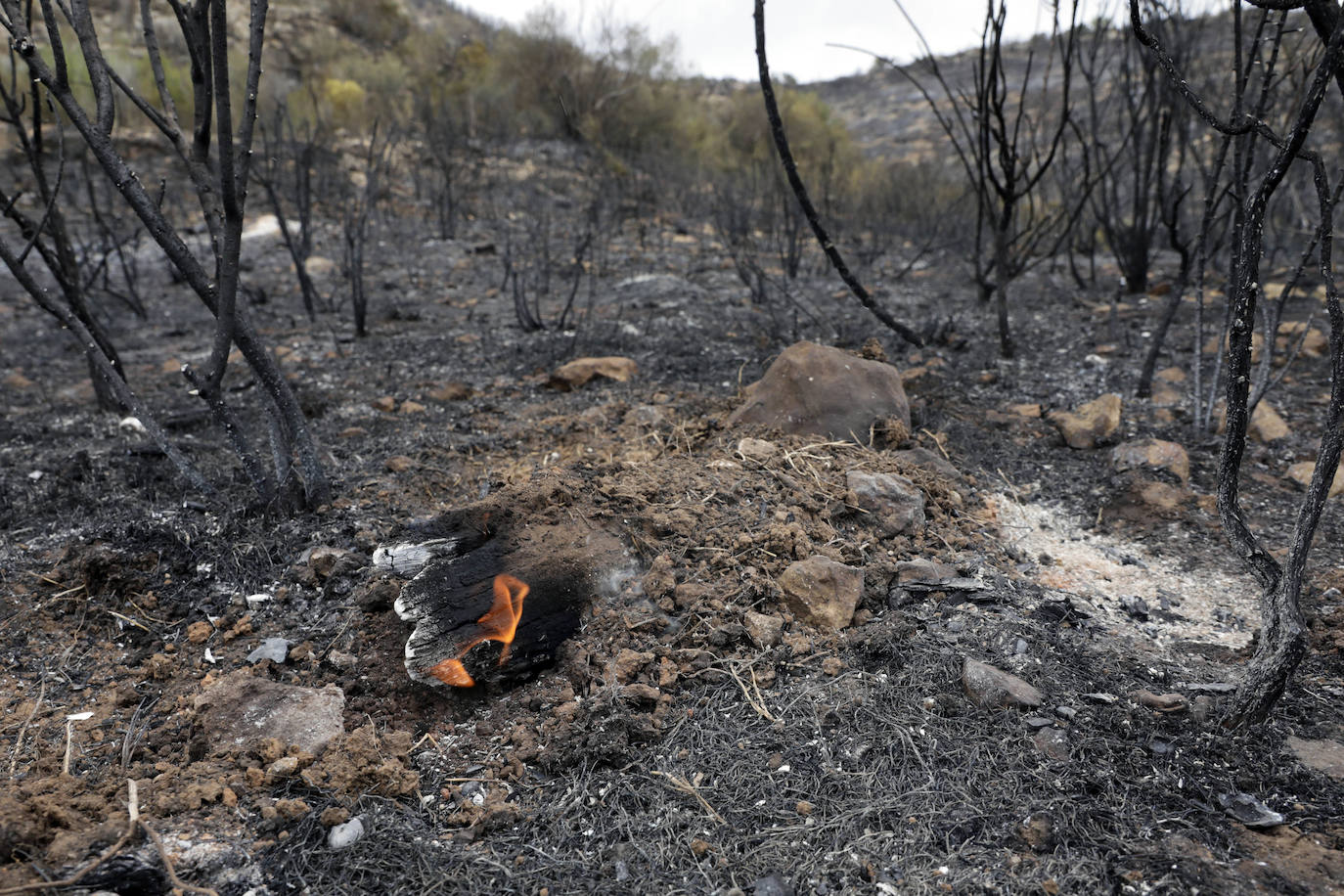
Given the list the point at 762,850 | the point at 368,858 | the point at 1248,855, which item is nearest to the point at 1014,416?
the point at 1248,855

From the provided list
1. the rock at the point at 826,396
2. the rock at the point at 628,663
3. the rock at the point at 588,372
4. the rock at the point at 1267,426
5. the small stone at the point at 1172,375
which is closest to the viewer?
the rock at the point at 628,663

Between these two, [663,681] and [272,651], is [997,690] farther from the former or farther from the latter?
[272,651]

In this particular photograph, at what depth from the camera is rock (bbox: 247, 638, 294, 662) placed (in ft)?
6.45

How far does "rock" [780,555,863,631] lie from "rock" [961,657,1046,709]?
368mm

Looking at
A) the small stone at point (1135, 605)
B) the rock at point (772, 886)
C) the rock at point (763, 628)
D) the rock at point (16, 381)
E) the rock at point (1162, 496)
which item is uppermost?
the rock at point (16, 381)

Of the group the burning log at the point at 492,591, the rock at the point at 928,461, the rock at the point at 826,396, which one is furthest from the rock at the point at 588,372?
the burning log at the point at 492,591

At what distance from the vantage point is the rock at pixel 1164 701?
1654 millimetres

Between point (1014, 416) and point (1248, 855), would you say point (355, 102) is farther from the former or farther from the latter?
point (1248, 855)

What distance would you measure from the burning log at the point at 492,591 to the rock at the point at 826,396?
111 centimetres

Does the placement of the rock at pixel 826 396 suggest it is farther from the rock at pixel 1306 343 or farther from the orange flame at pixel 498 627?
the rock at pixel 1306 343

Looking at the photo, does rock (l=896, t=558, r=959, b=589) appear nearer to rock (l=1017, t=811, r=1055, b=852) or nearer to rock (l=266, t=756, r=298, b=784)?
rock (l=1017, t=811, r=1055, b=852)

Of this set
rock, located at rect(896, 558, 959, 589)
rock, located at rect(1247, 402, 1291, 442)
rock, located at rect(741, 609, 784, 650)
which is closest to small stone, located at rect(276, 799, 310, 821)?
rock, located at rect(741, 609, 784, 650)

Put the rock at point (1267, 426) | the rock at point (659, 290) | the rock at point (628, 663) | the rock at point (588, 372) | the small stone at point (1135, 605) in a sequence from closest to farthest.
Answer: the rock at point (628, 663), the small stone at point (1135, 605), the rock at point (1267, 426), the rock at point (588, 372), the rock at point (659, 290)

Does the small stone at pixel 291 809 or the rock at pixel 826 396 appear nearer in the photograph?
the small stone at pixel 291 809
